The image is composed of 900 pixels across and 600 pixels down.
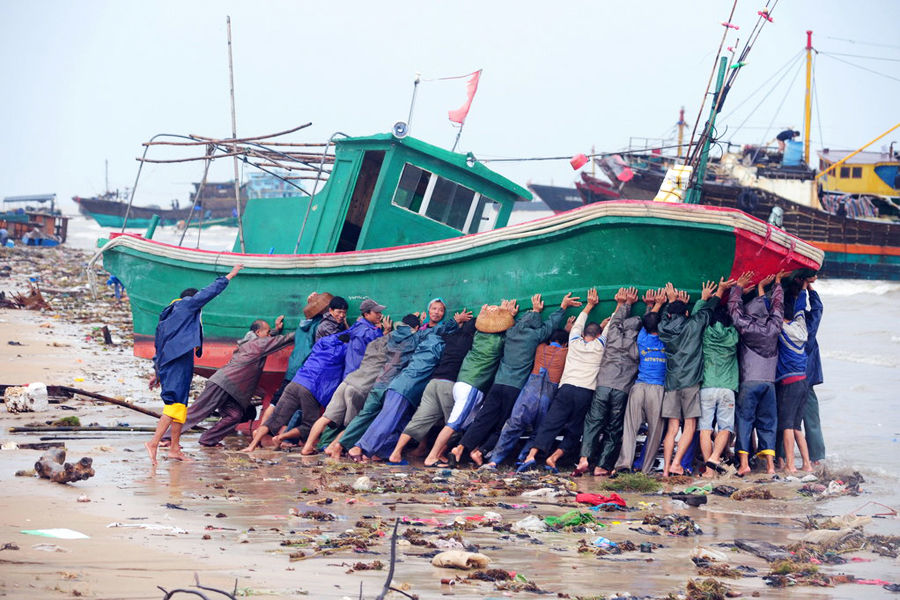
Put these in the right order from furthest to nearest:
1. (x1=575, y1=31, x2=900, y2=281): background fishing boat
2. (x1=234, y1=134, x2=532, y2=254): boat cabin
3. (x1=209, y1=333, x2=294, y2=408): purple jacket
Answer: (x1=575, y1=31, x2=900, y2=281): background fishing boat
(x1=234, y1=134, x2=532, y2=254): boat cabin
(x1=209, y1=333, x2=294, y2=408): purple jacket

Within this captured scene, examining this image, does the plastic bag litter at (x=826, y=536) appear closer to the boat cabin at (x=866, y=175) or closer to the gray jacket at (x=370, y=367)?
the gray jacket at (x=370, y=367)

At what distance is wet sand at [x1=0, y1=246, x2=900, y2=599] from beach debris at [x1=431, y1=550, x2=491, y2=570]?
87mm

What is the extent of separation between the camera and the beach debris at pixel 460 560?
14.7 ft

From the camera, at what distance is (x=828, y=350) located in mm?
21625

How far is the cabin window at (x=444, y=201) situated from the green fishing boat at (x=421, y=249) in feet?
0.04

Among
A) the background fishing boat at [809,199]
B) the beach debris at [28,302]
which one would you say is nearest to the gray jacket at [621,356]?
the beach debris at [28,302]

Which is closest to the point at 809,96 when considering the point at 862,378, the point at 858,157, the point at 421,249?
the point at 858,157

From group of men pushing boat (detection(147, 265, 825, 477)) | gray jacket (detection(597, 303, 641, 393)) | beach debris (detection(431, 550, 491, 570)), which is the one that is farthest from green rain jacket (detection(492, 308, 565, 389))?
beach debris (detection(431, 550, 491, 570))

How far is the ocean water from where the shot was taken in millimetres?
9719

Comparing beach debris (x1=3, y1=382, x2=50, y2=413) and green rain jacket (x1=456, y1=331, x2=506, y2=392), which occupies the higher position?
green rain jacket (x1=456, y1=331, x2=506, y2=392)

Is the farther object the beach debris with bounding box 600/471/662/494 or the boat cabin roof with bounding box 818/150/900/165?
the boat cabin roof with bounding box 818/150/900/165

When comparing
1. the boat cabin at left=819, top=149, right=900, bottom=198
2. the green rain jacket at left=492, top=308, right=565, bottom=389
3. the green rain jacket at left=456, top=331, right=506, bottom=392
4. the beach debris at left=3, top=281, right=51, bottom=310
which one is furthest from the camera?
the boat cabin at left=819, top=149, right=900, bottom=198

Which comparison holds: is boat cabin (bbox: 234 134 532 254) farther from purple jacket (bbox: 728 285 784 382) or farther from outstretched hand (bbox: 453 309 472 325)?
purple jacket (bbox: 728 285 784 382)

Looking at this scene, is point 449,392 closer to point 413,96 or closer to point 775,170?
point 413,96
